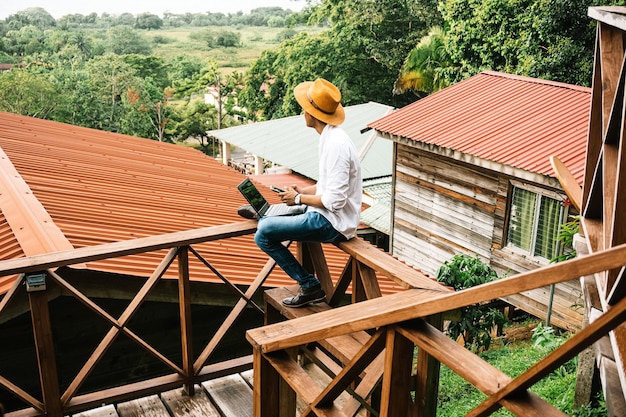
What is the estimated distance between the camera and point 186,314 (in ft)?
13.6

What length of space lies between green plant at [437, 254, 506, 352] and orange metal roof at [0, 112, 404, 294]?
2.69 meters

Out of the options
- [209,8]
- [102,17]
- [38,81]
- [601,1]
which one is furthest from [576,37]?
[209,8]

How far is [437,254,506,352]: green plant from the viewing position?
9008 millimetres

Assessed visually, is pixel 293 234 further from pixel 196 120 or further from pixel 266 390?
pixel 196 120

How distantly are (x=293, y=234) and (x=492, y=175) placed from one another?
29.8ft

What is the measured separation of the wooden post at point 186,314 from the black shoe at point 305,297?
635mm

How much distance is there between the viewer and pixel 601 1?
16047 mm

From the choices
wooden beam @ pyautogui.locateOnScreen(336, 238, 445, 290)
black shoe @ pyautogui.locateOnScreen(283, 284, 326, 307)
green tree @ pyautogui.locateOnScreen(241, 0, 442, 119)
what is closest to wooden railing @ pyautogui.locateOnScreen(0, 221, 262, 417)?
black shoe @ pyautogui.locateOnScreen(283, 284, 326, 307)

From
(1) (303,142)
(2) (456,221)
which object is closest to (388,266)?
(2) (456,221)

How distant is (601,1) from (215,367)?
50.4ft

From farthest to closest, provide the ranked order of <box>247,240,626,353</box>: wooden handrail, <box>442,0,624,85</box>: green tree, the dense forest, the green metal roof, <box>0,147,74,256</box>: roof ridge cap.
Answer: the green metal roof → the dense forest → <box>442,0,624,85</box>: green tree → <box>0,147,74,256</box>: roof ridge cap → <box>247,240,626,353</box>: wooden handrail

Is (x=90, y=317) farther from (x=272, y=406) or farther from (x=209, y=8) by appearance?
(x=209, y=8)

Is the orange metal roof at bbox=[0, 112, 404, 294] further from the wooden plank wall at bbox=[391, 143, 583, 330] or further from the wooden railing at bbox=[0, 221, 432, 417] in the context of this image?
the wooden plank wall at bbox=[391, 143, 583, 330]

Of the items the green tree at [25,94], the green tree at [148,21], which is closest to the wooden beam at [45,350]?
the green tree at [25,94]
